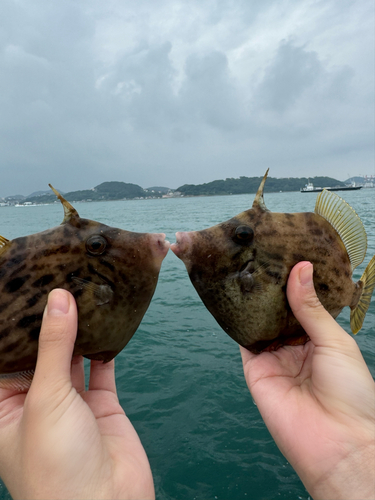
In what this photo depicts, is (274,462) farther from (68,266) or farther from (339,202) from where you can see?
(68,266)

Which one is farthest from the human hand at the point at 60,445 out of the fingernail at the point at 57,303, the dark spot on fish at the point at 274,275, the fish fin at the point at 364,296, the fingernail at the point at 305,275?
the fish fin at the point at 364,296

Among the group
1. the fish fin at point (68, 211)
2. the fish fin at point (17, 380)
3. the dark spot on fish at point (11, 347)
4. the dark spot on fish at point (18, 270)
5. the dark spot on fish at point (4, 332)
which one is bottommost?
the fish fin at point (17, 380)

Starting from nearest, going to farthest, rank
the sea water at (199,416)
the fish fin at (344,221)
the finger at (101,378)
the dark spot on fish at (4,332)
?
the dark spot on fish at (4,332) → the fish fin at (344,221) → the finger at (101,378) → the sea water at (199,416)

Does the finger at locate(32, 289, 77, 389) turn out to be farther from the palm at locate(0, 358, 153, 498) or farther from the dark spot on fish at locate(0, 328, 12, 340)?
the dark spot on fish at locate(0, 328, 12, 340)

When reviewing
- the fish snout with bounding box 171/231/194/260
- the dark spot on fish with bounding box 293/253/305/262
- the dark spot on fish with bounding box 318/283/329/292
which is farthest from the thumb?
the fish snout with bounding box 171/231/194/260

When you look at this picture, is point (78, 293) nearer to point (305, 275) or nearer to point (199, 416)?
point (305, 275)

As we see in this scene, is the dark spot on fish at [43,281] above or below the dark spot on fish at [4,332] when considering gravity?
above

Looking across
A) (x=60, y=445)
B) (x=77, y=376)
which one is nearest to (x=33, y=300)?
(x=60, y=445)

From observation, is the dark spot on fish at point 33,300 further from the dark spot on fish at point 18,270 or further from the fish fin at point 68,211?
the fish fin at point 68,211

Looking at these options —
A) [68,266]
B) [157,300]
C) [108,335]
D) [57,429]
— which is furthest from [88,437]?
[157,300]
